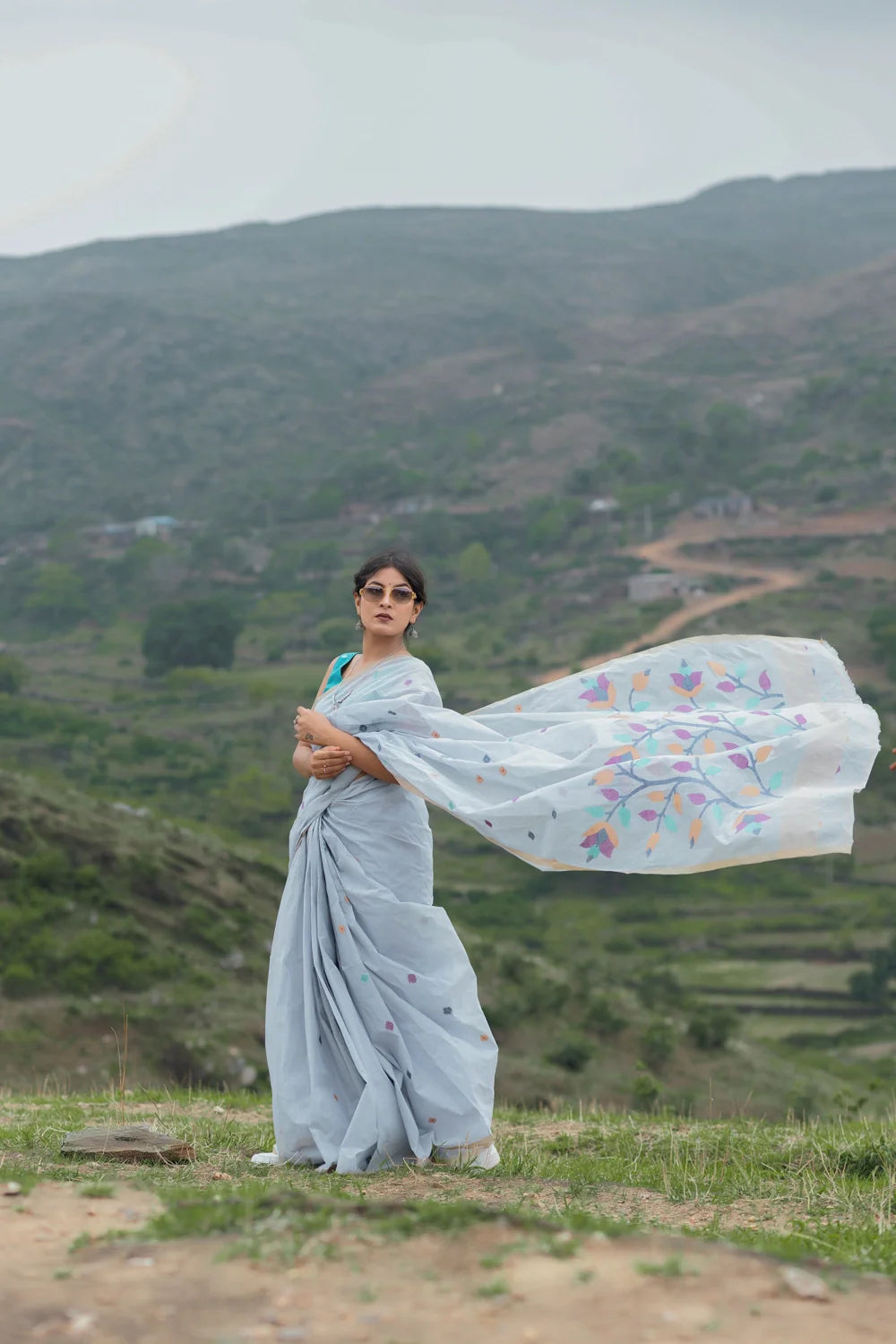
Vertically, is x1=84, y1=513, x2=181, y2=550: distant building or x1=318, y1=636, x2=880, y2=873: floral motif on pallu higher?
x1=84, y1=513, x2=181, y2=550: distant building

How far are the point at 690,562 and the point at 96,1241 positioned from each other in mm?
67966

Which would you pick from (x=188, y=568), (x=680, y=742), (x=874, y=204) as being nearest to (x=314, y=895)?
(x=680, y=742)

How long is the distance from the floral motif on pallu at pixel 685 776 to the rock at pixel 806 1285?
172cm

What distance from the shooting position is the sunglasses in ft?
15.3

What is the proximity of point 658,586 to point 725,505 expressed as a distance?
12.0 metres

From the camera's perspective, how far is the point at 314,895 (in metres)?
4.57

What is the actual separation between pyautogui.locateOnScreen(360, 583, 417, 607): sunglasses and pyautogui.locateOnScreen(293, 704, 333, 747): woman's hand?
0.42 m

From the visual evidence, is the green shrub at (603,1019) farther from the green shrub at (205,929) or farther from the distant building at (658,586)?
the distant building at (658,586)

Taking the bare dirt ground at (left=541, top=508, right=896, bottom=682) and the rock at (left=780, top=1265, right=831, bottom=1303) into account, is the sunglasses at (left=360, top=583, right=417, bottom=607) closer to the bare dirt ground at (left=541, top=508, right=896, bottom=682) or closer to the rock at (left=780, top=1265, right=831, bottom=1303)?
the rock at (left=780, top=1265, right=831, bottom=1303)

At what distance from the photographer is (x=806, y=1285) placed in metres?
2.66

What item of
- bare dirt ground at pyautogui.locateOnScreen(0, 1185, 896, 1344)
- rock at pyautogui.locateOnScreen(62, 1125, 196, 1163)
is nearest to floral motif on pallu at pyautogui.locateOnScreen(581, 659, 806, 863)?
rock at pyautogui.locateOnScreen(62, 1125, 196, 1163)

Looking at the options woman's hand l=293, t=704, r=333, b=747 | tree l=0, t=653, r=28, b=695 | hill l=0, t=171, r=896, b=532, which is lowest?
woman's hand l=293, t=704, r=333, b=747

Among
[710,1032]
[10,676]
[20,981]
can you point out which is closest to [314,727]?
[20,981]

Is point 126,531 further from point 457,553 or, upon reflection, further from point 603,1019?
point 603,1019
